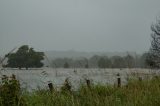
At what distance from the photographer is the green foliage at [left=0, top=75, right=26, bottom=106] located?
303 inches

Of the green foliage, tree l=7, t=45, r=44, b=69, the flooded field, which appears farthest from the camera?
the flooded field

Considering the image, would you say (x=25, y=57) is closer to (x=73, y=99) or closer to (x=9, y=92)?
(x=9, y=92)

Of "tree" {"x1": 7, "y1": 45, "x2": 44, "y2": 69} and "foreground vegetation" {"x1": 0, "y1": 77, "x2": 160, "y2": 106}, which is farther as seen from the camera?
"tree" {"x1": 7, "y1": 45, "x2": 44, "y2": 69}

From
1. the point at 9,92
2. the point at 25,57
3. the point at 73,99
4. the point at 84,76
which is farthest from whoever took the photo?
the point at 84,76

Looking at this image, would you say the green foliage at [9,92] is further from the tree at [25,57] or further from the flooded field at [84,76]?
the flooded field at [84,76]

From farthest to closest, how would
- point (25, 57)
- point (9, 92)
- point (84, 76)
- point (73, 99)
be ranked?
point (84, 76), point (73, 99), point (25, 57), point (9, 92)

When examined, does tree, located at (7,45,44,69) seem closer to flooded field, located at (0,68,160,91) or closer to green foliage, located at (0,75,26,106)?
green foliage, located at (0,75,26,106)

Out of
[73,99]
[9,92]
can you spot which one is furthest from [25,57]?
[73,99]

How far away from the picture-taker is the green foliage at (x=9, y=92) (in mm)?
7691

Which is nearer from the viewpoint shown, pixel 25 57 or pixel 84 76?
pixel 25 57

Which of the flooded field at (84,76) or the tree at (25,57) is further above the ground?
the tree at (25,57)

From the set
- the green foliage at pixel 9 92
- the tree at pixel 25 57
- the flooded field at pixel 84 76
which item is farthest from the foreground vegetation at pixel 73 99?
the flooded field at pixel 84 76

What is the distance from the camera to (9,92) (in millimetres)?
7703

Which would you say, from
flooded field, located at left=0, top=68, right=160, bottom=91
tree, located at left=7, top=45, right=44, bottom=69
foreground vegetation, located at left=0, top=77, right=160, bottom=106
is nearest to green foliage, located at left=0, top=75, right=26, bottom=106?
foreground vegetation, located at left=0, top=77, right=160, bottom=106
